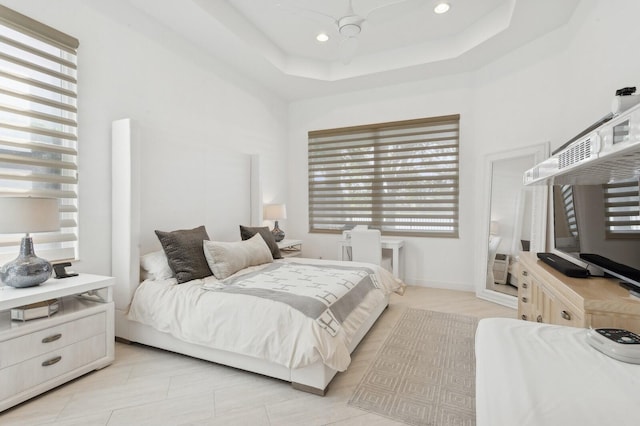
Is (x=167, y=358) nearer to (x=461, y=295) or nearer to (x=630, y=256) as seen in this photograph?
(x=630, y=256)

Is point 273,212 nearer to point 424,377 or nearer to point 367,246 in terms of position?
point 367,246

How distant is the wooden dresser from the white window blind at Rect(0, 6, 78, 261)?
3313 millimetres

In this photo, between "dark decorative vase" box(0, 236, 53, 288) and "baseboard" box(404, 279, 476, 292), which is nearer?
"dark decorative vase" box(0, 236, 53, 288)

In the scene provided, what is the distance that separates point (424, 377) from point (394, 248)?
7.68 ft

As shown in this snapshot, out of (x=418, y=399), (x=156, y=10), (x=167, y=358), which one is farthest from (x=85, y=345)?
(x=156, y=10)

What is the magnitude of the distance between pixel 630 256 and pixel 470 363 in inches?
49.0

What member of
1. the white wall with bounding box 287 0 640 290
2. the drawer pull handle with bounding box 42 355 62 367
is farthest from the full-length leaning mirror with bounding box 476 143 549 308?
the drawer pull handle with bounding box 42 355 62 367

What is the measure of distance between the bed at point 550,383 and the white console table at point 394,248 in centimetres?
307

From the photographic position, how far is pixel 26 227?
1799 mm

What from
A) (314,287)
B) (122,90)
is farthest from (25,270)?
(314,287)

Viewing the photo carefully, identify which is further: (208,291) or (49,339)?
(208,291)

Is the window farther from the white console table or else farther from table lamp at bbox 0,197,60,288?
table lamp at bbox 0,197,60,288

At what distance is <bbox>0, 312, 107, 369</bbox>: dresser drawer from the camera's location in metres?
1.74

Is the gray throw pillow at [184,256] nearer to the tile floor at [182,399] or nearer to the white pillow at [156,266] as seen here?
the white pillow at [156,266]
